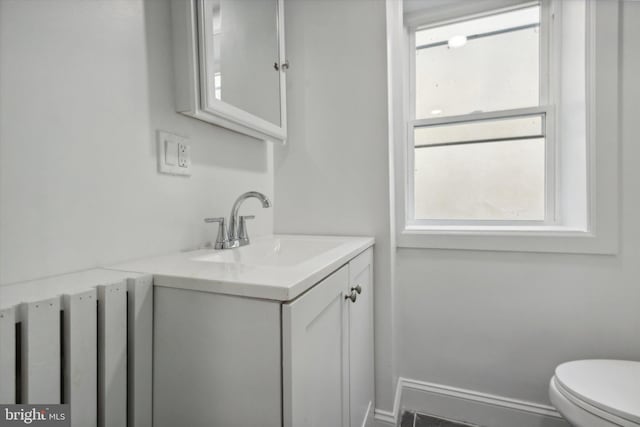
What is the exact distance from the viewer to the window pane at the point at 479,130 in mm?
1399

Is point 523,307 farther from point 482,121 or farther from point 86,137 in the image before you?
point 86,137

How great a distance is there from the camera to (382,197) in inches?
48.3

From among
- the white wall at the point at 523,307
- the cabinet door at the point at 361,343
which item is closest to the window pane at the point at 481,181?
the white wall at the point at 523,307

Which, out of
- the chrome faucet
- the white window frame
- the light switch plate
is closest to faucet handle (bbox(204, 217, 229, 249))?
the chrome faucet

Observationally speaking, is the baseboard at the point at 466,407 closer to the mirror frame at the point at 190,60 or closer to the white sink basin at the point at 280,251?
the white sink basin at the point at 280,251

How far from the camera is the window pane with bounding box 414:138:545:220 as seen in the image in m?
1.41

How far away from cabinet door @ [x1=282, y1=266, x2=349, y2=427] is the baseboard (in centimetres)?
63

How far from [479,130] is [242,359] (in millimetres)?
1480

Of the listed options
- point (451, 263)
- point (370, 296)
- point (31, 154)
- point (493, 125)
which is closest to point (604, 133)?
point (493, 125)

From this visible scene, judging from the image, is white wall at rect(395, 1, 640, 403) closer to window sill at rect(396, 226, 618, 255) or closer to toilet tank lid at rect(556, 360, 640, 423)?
window sill at rect(396, 226, 618, 255)

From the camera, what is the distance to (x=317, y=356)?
0.64m

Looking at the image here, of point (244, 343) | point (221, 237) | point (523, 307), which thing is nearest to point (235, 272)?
point (244, 343)

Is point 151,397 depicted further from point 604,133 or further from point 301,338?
point 604,133

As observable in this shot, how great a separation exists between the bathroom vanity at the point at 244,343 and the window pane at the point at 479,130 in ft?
3.56
